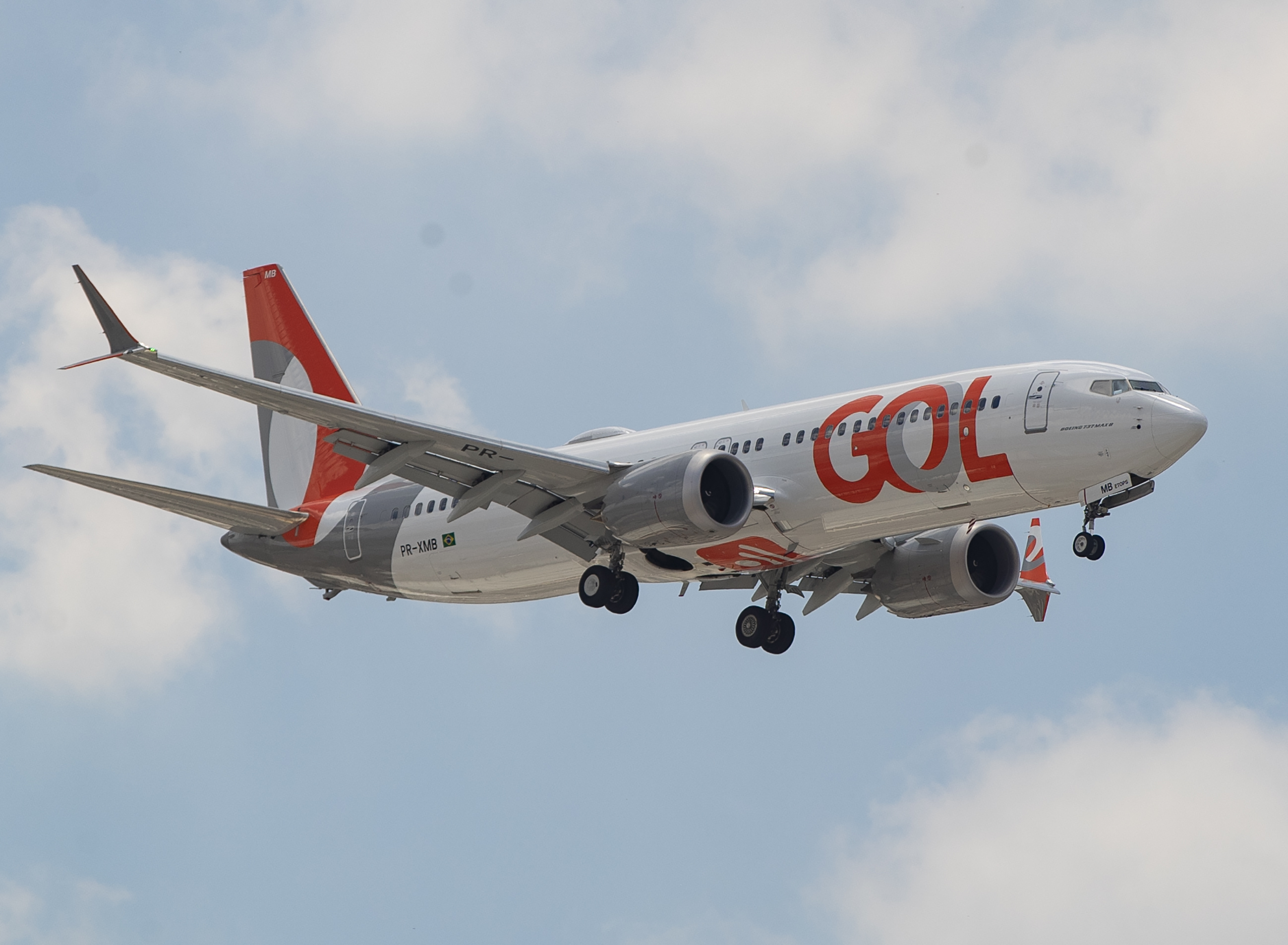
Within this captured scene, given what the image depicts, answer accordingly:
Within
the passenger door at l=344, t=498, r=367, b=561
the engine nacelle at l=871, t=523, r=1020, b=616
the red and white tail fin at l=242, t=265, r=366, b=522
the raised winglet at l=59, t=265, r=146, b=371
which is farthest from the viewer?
the red and white tail fin at l=242, t=265, r=366, b=522

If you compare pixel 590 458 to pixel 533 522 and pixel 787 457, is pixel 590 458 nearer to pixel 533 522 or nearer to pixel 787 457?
pixel 533 522

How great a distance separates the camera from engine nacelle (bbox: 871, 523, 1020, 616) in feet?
121

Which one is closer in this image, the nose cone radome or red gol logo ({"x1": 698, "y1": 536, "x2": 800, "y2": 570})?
the nose cone radome

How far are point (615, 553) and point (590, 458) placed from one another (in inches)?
122

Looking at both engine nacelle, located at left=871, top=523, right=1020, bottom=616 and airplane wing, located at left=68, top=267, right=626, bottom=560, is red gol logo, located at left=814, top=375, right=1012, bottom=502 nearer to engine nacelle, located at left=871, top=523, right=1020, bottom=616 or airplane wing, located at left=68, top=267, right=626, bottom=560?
airplane wing, located at left=68, top=267, right=626, bottom=560

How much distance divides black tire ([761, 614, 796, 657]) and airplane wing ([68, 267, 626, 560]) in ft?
→ 19.2

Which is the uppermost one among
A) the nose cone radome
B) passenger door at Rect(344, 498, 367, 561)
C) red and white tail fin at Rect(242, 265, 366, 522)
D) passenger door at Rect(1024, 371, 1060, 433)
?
red and white tail fin at Rect(242, 265, 366, 522)

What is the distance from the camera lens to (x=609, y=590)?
33.5 meters

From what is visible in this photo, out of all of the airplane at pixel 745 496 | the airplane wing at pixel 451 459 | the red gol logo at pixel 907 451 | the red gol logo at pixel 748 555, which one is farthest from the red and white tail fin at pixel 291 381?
the red gol logo at pixel 907 451

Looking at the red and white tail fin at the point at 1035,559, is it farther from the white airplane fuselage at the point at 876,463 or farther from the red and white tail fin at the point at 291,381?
the red and white tail fin at the point at 291,381

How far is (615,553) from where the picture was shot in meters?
33.5

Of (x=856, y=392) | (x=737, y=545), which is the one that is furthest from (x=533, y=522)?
(x=856, y=392)

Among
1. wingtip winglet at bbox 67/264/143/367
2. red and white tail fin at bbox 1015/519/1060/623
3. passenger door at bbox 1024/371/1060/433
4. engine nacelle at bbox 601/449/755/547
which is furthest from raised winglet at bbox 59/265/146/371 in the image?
red and white tail fin at bbox 1015/519/1060/623

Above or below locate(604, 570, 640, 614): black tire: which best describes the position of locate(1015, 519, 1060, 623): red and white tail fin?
above
